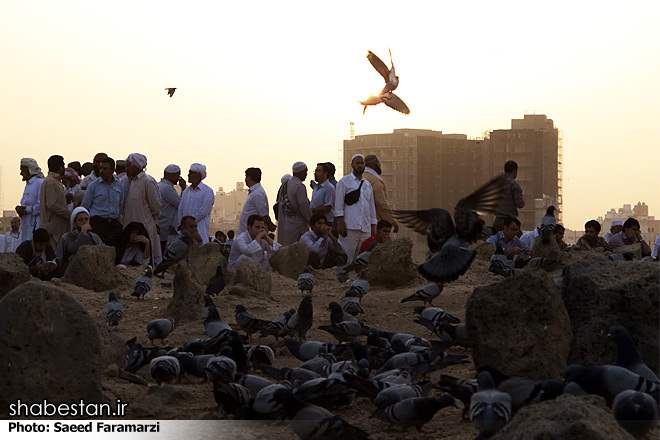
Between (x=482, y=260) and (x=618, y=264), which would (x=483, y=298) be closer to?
(x=618, y=264)

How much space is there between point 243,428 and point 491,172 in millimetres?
54220

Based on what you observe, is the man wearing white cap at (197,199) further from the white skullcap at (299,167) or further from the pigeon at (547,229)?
the pigeon at (547,229)

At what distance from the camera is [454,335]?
819 centimetres

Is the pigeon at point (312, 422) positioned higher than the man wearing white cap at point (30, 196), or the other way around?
the man wearing white cap at point (30, 196)

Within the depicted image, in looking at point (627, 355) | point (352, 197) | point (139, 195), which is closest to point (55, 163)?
point (139, 195)

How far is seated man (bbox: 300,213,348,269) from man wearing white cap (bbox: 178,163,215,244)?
1824 millimetres

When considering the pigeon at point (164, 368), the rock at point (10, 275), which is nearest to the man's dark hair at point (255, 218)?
the rock at point (10, 275)

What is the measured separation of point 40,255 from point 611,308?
30.1ft

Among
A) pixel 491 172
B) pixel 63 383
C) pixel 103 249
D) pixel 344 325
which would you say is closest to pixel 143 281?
pixel 103 249

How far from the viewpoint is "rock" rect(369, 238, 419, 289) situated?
1279 centimetres

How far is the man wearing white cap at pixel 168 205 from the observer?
15547 mm

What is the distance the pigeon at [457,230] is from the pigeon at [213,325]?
6.98 feet

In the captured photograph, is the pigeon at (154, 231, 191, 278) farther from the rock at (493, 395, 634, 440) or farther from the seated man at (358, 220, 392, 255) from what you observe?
the rock at (493, 395, 634, 440)

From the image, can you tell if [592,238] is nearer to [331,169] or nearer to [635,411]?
[331,169]
